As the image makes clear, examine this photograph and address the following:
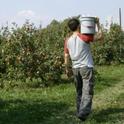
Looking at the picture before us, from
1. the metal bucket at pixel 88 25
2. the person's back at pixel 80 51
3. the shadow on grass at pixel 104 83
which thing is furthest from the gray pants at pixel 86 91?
the shadow on grass at pixel 104 83

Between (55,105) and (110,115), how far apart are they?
1.91 m

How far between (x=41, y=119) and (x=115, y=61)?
17.1 meters

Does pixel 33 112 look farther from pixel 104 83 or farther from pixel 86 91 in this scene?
pixel 104 83

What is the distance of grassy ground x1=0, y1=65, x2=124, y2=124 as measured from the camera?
970cm

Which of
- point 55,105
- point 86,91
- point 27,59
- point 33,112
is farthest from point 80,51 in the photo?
point 27,59

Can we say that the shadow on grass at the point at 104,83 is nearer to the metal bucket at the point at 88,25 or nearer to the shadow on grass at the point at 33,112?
the shadow on grass at the point at 33,112

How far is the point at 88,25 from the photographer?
9539mm

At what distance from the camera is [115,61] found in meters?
26.6

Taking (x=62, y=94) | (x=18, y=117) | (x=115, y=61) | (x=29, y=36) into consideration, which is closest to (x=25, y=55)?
(x=29, y=36)

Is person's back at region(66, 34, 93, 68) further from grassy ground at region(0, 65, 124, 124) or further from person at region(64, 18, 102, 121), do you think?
grassy ground at region(0, 65, 124, 124)

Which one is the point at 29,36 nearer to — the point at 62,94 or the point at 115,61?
the point at 62,94

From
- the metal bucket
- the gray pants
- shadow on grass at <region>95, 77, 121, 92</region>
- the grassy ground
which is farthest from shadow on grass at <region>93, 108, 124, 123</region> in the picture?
shadow on grass at <region>95, 77, 121, 92</region>

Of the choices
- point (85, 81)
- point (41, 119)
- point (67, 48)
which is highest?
point (67, 48)

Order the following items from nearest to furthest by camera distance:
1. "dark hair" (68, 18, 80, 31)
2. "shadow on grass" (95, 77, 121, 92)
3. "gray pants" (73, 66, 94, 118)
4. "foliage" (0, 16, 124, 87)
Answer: "gray pants" (73, 66, 94, 118) < "dark hair" (68, 18, 80, 31) < "shadow on grass" (95, 77, 121, 92) < "foliage" (0, 16, 124, 87)
